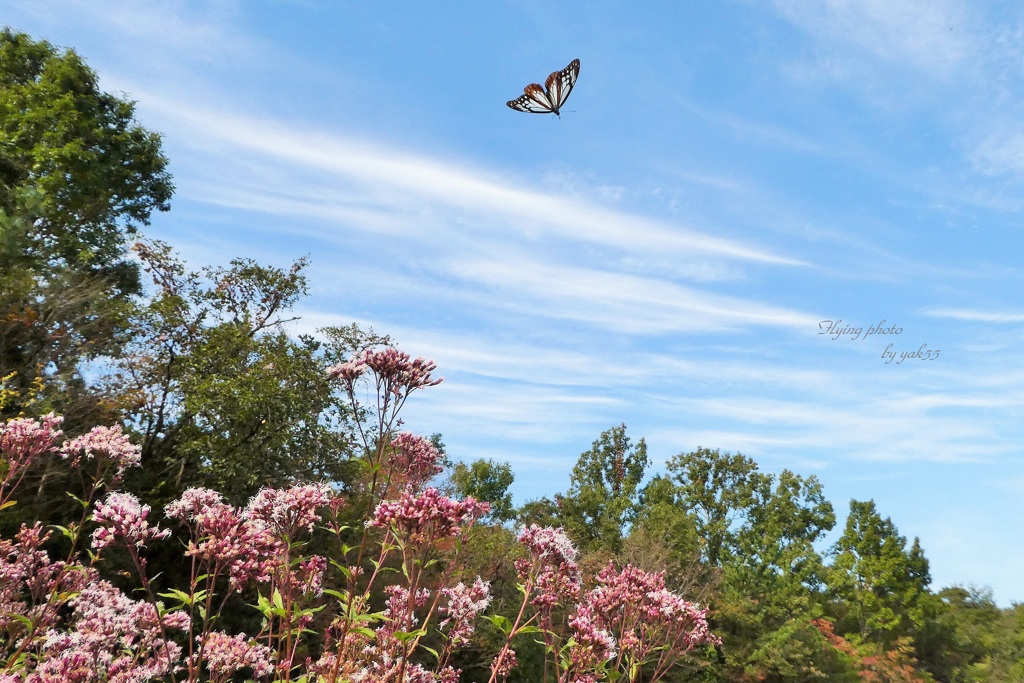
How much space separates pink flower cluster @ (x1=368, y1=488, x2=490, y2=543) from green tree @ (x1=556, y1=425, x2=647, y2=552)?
1186 inches

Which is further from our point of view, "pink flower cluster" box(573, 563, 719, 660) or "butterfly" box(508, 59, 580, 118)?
"butterfly" box(508, 59, 580, 118)

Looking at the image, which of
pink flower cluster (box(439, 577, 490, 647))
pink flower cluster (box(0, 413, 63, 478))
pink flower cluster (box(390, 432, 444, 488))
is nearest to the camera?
pink flower cluster (box(439, 577, 490, 647))

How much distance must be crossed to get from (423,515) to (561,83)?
9624 millimetres

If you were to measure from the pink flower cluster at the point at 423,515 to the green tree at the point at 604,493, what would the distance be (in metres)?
30.1

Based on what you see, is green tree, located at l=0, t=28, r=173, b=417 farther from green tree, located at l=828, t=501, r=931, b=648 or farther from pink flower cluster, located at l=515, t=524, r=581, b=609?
green tree, located at l=828, t=501, r=931, b=648

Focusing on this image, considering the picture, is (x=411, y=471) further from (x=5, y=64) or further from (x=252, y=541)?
(x=5, y=64)

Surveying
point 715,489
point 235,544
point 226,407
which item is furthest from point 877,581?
point 235,544

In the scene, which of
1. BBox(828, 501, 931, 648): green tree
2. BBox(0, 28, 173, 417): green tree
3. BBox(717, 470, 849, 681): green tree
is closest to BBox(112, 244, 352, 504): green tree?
BBox(0, 28, 173, 417): green tree

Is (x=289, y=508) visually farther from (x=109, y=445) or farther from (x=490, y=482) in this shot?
(x=490, y=482)

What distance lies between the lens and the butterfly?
39.5ft

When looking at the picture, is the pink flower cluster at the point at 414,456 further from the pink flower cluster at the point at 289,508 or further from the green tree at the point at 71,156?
the green tree at the point at 71,156

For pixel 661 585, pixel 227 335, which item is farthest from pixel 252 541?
pixel 227 335

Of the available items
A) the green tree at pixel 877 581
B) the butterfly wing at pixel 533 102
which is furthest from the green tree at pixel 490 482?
the butterfly wing at pixel 533 102

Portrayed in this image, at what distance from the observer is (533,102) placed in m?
13.0
